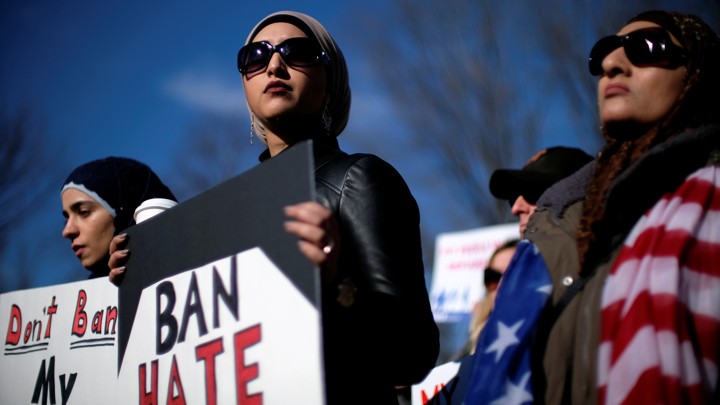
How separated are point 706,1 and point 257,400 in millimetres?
10036

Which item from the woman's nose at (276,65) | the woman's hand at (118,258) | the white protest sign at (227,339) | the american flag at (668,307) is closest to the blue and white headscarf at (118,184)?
the woman's hand at (118,258)

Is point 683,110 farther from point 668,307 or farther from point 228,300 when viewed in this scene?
point 228,300

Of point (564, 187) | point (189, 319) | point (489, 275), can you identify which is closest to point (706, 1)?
point (489, 275)

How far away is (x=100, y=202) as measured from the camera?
9.21 feet

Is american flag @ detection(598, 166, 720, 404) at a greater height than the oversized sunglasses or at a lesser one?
lesser

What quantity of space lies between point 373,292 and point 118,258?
84 cm

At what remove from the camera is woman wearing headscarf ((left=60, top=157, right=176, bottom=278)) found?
2742 millimetres

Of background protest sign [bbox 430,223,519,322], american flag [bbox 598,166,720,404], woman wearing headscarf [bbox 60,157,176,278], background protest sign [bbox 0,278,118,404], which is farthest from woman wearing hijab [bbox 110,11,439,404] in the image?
background protest sign [bbox 430,223,519,322]

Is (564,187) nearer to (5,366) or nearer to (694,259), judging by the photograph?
(694,259)

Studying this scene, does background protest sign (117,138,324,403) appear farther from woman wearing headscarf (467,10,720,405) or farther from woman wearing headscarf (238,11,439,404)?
woman wearing headscarf (467,10,720,405)

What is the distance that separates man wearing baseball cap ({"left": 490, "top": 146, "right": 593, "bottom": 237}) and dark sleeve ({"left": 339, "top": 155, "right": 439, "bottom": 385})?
4.42ft

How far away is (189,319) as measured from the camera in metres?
1.79

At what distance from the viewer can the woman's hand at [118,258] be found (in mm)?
2143

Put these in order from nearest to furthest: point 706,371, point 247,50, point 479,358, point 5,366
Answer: point 706,371
point 479,358
point 247,50
point 5,366
